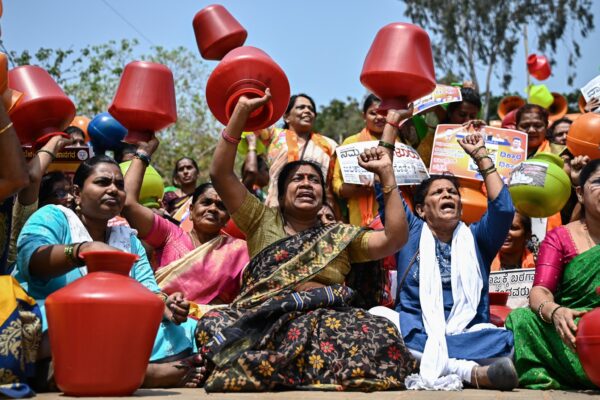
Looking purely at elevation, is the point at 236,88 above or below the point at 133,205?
above

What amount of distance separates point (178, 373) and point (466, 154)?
10.4 feet

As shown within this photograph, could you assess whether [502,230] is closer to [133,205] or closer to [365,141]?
[365,141]

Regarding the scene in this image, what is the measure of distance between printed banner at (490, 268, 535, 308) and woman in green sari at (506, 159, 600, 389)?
1.04 metres

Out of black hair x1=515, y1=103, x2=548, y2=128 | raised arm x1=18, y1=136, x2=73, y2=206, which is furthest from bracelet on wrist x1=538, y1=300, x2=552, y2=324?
black hair x1=515, y1=103, x2=548, y2=128

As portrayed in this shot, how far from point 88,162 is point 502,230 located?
2.54 m

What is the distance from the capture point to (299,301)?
485 cm

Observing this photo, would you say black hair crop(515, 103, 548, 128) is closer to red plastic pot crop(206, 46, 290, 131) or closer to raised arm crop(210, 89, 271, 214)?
red plastic pot crop(206, 46, 290, 131)

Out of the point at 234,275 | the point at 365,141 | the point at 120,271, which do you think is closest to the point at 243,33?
the point at 365,141

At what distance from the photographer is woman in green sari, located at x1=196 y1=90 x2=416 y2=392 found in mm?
4562

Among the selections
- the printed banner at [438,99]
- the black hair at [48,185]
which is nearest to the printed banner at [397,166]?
the printed banner at [438,99]

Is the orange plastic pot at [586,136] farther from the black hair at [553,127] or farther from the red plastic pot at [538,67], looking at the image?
the red plastic pot at [538,67]

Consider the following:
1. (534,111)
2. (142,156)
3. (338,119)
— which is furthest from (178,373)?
(338,119)

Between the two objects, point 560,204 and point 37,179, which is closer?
point 37,179

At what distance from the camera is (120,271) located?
392 cm
